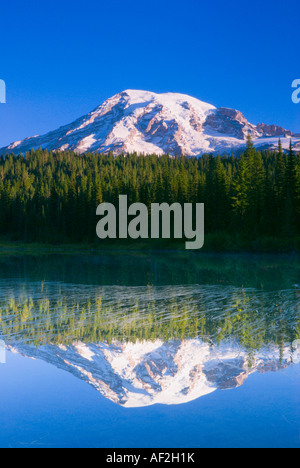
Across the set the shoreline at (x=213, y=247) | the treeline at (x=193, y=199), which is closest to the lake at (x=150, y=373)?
the shoreline at (x=213, y=247)

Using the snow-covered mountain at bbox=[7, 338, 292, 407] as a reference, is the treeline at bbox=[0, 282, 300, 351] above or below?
above

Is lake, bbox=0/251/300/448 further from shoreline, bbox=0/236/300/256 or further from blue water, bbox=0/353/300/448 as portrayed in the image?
shoreline, bbox=0/236/300/256

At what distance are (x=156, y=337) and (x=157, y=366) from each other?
2.17 m

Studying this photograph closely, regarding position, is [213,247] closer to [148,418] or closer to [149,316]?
[149,316]

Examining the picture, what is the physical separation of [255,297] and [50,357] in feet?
33.4

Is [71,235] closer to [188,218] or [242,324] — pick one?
[188,218]

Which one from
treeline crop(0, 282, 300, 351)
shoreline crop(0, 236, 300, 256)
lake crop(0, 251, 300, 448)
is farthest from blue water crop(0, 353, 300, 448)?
shoreline crop(0, 236, 300, 256)

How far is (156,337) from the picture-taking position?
34.8 ft

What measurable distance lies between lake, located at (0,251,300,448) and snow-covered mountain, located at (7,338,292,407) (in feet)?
0.07

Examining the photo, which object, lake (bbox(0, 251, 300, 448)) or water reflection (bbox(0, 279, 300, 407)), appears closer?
lake (bbox(0, 251, 300, 448))

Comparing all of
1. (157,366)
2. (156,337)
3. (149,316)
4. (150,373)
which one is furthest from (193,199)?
(150,373)

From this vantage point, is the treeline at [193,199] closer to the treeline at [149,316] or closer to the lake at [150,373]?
the treeline at [149,316]

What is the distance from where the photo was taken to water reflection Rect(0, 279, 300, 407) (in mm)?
7656

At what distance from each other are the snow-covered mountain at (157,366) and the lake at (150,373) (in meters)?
0.02
